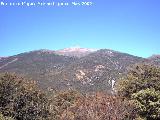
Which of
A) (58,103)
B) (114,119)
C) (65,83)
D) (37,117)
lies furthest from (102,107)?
(65,83)

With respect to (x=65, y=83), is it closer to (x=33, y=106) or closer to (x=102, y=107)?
(x=33, y=106)

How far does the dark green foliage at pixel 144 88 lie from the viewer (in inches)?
2051

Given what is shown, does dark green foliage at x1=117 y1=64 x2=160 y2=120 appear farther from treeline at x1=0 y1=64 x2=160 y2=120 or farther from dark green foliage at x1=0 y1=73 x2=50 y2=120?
dark green foliage at x1=0 y1=73 x2=50 y2=120

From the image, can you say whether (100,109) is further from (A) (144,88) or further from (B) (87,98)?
(A) (144,88)

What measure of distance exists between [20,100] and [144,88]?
20693 mm

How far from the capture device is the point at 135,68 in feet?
204

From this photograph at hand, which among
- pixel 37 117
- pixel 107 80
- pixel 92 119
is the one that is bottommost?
pixel 107 80

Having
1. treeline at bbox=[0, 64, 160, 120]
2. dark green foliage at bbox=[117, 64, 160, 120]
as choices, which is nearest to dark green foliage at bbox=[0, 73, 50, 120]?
treeline at bbox=[0, 64, 160, 120]

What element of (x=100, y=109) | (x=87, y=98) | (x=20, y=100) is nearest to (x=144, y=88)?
(x=87, y=98)

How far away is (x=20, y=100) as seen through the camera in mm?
56469

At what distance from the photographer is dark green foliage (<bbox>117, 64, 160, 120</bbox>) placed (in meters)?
52.1

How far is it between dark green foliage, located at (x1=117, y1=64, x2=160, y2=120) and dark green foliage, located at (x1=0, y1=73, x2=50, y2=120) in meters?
14.1

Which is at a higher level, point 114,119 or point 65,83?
point 114,119

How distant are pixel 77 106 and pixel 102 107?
3.29m
